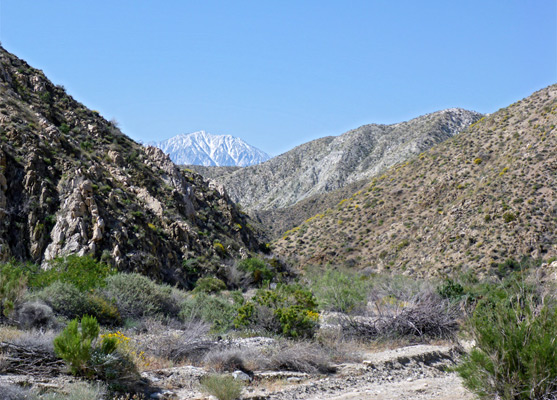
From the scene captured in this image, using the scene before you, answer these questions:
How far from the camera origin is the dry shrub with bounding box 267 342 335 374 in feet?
32.6

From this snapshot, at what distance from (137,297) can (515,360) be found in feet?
34.6

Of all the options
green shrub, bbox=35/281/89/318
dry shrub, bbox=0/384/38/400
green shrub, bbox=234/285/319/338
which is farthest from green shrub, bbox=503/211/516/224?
dry shrub, bbox=0/384/38/400

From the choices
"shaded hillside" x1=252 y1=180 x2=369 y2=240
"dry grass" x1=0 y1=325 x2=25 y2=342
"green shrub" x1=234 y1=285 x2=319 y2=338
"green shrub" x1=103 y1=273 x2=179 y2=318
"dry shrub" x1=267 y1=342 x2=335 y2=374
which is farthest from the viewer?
"shaded hillside" x1=252 y1=180 x2=369 y2=240

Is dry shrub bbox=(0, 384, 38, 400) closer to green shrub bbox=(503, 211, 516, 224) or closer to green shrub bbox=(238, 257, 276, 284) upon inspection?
green shrub bbox=(238, 257, 276, 284)

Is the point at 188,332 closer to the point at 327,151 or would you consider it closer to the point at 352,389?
the point at 352,389

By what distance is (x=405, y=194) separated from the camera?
4834 centimetres

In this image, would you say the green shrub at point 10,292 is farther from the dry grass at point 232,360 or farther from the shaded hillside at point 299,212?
the shaded hillside at point 299,212

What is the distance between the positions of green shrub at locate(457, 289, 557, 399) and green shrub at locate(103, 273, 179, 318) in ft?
30.9

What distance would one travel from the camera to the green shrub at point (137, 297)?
544 inches

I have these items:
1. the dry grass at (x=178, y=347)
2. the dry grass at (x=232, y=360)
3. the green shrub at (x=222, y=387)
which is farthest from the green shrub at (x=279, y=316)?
the green shrub at (x=222, y=387)

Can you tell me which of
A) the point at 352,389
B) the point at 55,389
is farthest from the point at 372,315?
the point at 55,389

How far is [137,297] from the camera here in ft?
47.3

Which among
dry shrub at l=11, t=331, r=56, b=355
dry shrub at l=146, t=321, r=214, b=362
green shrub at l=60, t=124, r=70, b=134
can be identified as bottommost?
dry shrub at l=146, t=321, r=214, b=362

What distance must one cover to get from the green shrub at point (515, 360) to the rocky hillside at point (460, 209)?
28274mm
